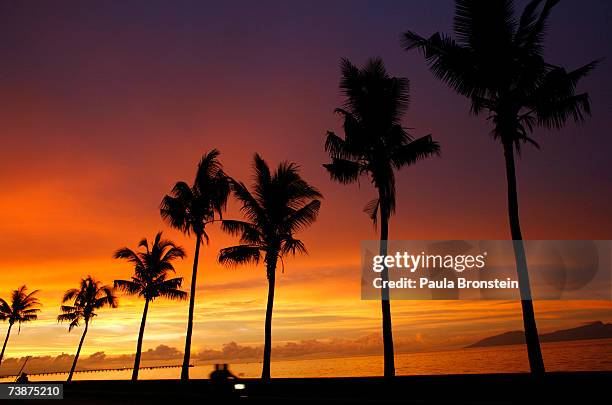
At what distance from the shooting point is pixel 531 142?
55.7 ft

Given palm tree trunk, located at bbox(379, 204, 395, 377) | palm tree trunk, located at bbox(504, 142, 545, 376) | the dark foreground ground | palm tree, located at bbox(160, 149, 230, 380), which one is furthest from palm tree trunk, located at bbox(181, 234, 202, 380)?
palm tree trunk, located at bbox(504, 142, 545, 376)

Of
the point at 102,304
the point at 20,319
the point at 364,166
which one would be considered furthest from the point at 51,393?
the point at 20,319

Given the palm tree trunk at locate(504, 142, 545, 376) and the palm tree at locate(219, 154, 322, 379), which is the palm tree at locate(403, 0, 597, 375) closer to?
the palm tree trunk at locate(504, 142, 545, 376)

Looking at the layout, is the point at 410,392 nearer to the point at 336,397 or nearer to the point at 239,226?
the point at 336,397

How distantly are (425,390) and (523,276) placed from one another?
5.04 meters

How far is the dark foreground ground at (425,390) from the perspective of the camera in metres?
11.2

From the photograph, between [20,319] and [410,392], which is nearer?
[410,392]

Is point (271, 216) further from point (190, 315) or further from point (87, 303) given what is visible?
point (87, 303)

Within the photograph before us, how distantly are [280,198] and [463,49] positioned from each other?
12810 mm

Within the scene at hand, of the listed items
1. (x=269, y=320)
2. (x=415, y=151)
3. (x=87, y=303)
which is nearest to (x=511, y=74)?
(x=415, y=151)

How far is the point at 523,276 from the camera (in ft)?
51.8

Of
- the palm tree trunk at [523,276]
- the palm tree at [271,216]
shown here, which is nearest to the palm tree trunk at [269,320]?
the palm tree at [271,216]

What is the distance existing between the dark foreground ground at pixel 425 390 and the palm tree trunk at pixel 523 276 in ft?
1.92

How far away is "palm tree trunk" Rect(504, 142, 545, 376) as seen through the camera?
15.0 m
